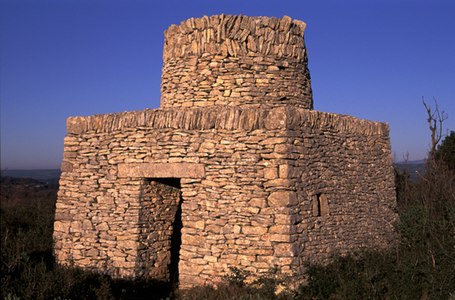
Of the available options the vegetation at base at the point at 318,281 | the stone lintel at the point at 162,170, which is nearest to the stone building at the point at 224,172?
the stone lintel at the point at 162,170

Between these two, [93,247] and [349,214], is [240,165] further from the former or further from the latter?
[93,247]

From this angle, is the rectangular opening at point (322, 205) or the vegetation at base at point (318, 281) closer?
the vegetation at base at point (318, 281)

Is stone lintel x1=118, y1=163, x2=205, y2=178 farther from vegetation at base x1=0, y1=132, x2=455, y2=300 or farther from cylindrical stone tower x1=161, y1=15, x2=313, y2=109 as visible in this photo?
vegetation at base x1=0, y1=132, x2=455, y2=300

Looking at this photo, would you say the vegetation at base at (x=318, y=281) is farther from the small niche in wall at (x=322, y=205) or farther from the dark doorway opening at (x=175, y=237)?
the small niche in wall at (x=322, y=205)

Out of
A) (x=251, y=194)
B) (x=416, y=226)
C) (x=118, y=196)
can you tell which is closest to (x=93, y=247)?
(x=118, y=196)

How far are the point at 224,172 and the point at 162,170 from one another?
1126mm

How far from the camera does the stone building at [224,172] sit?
6734 mm

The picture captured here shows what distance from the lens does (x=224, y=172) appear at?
694 cm

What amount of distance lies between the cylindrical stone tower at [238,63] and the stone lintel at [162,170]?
1607 millimetres

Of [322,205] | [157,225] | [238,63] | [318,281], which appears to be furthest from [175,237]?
[238,63]

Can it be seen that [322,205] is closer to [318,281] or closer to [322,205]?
[322,205]

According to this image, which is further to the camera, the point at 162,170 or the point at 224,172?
the point at 162,170

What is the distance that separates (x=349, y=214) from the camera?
26.0 ft

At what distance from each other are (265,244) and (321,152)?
1919 mm
